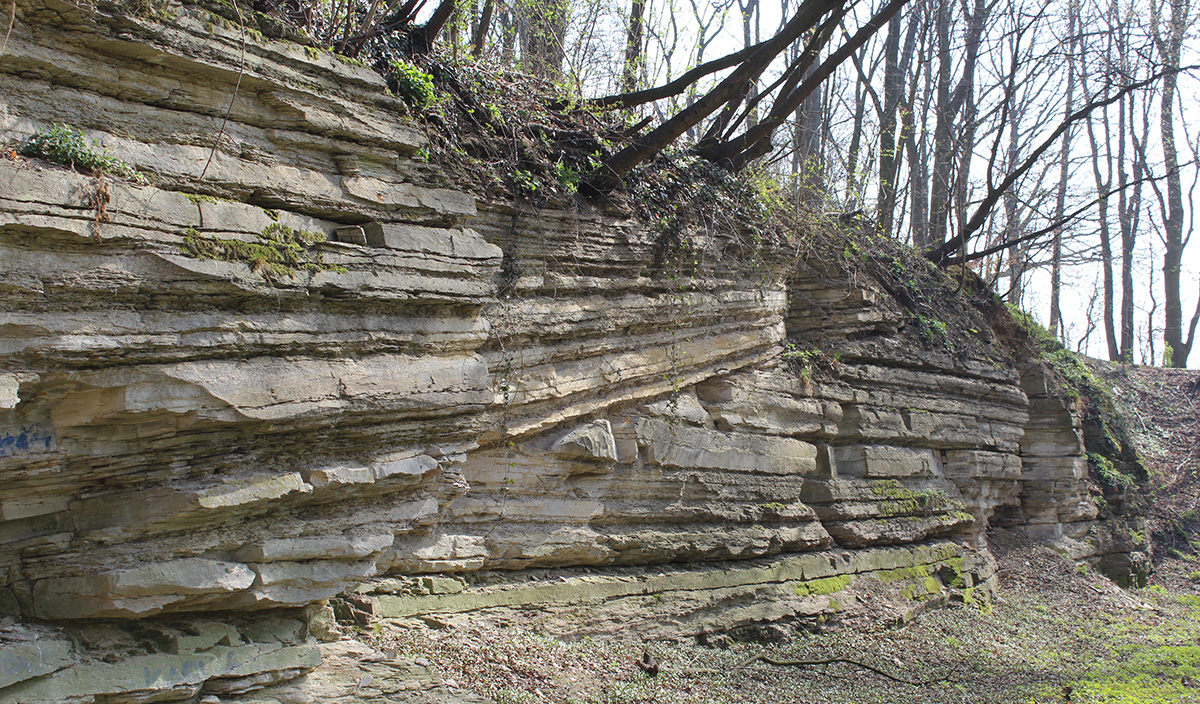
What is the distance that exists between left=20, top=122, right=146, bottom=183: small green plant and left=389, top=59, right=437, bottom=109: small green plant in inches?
88.3

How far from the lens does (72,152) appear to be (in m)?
3.88

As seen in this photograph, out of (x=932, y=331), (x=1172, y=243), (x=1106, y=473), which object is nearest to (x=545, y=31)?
A: (x=932, y=331)

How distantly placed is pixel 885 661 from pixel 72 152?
24.4 feet

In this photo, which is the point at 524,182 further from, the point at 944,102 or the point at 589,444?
the point at 944,102

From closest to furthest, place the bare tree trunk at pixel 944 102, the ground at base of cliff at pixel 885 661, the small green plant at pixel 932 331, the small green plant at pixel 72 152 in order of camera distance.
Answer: the small green plant at pixel 72 152, the ground at base of cliff at pixel 885 661, the small green plant at pixel 932 331, the bare tree trunk at pixel 944 102

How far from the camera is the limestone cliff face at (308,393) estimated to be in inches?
155

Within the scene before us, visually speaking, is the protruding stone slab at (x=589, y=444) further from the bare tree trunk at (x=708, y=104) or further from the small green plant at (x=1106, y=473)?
the small green plant at (x=1106, y=473)

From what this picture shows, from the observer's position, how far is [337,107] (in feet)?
16.6

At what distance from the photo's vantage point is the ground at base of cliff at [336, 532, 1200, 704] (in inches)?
211

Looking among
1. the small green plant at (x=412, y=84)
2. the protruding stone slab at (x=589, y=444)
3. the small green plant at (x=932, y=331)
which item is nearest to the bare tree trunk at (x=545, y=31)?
the small green plant at (x=412, y=84)

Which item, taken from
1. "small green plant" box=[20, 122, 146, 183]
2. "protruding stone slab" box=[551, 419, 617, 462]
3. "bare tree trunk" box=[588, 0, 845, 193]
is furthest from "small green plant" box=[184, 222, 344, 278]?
"bare tree trunk" box=[588, 0, 845, 193]

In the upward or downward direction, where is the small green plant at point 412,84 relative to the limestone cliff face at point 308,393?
upward

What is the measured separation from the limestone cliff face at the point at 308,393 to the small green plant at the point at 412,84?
689 millimetres

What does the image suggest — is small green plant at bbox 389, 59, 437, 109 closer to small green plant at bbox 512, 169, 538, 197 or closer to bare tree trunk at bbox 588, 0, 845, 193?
small green plant at bbox 512, 169, 538, 197
